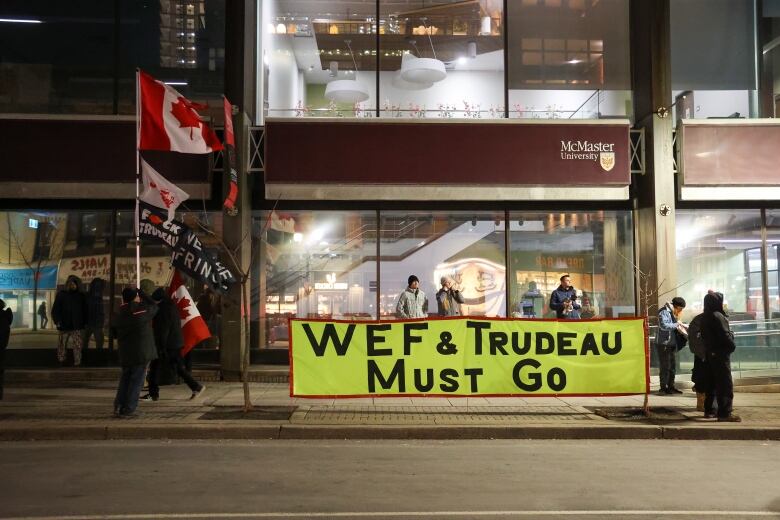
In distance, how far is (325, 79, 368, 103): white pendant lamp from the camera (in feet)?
47.4

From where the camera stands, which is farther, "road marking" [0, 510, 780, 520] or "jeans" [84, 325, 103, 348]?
"jeans" [84, 325, 103, 348]

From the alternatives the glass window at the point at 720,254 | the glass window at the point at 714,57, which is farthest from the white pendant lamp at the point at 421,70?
the glass window at the point at 720,254

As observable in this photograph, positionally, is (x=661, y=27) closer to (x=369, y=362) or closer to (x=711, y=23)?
(x=711, y=23)

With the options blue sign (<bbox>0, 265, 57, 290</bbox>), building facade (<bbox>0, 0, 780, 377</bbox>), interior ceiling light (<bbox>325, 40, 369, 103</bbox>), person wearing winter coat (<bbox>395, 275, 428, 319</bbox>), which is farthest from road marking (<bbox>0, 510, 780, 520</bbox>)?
interior ceiling light (<bbox>325, 40, 369, 103</bbox>)

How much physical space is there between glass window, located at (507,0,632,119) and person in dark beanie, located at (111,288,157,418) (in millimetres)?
8523

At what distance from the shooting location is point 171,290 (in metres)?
11.4

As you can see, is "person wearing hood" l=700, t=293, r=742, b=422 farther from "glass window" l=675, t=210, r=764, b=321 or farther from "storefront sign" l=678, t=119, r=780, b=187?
"glass window" l=675, t=210, r=764, b=321

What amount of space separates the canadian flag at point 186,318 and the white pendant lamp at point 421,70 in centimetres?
644

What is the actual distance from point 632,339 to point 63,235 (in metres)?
10.7

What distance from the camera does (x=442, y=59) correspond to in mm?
14812

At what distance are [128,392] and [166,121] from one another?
431cm

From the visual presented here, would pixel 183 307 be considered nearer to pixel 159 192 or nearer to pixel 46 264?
pixel 159 192

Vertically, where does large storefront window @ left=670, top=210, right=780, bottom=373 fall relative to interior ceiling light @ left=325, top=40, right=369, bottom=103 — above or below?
Answer: below

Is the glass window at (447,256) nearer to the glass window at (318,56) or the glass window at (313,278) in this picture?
the glass window at (313,278)
